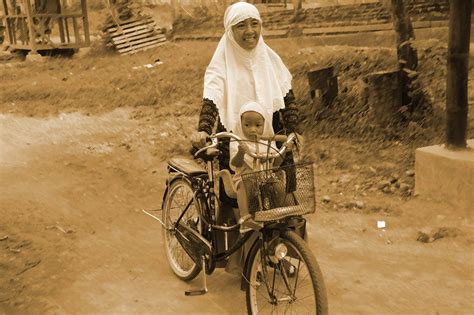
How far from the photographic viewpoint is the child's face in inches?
138

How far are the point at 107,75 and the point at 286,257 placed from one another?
9.64 meters

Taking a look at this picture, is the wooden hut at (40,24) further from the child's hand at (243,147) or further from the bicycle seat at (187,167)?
the child's hand at (243,147)

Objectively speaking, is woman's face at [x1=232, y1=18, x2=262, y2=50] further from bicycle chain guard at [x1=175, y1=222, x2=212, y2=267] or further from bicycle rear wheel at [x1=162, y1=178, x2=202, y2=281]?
bicycle chain guard at [x1=175, y1=222, x2=212, y2=267]

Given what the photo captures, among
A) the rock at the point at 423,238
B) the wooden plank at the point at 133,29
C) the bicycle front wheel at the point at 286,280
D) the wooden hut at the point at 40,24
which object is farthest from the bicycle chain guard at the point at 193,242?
the wooden hut at the point at 40,24

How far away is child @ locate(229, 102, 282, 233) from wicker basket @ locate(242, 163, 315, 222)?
0.43 ft

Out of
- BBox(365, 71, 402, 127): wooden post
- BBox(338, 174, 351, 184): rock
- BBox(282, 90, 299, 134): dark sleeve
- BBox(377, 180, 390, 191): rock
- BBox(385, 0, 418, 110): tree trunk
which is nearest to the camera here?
BBox(282, 90, 299, 134): dark sleeve

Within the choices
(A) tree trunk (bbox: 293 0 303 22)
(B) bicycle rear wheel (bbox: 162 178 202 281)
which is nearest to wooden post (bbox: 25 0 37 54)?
(A) tree trunk (bbox: 293 0 303 22)

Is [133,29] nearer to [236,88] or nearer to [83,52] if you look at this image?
[83,52]

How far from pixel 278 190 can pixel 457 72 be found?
10.5ft

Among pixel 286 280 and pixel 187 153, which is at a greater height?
pixel 286 280

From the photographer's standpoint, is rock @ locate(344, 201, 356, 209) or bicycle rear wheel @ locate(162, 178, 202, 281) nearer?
bicycle rear wheel @ locate(162, 178, 202, 281)

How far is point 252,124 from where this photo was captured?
3512 mm

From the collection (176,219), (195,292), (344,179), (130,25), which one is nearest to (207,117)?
(176,219)

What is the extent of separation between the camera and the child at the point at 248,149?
3.37 metres
